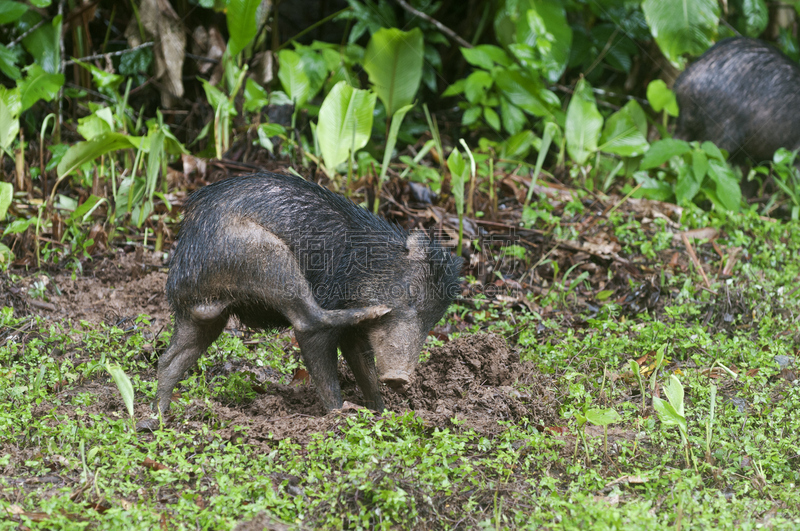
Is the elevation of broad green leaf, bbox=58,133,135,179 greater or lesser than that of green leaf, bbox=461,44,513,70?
lesser

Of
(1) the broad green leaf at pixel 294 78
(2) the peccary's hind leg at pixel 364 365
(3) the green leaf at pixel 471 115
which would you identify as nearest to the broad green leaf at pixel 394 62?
(1) the broad green leaf at pixel 294 78

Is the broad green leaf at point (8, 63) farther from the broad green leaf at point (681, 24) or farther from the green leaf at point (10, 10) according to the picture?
the broad green leaf at point (681, 24)

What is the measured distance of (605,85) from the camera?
8898mm

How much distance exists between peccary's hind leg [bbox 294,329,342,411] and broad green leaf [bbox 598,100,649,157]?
4.07 metres

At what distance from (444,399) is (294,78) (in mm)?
3711

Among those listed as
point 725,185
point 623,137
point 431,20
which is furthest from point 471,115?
point 725,185

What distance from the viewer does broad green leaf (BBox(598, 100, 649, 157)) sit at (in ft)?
21.1

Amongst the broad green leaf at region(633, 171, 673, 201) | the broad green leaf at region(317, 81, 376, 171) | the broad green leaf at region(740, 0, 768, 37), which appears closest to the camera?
the broad green leaf at region(317, 81, 376, 171)

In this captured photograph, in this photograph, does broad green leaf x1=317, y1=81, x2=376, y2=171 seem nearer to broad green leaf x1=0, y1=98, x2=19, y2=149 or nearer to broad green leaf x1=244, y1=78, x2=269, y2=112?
broad green leaf x1=244, y1=78, x2=269, y2=112

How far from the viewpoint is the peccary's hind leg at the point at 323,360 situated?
3143 mm

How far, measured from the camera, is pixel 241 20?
568 cm

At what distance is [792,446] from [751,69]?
17.0 feet

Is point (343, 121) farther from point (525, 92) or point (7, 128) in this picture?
point (525, 92)

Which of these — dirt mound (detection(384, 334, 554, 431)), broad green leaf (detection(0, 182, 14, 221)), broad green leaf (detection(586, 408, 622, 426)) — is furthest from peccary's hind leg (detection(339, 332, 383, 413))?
broad green leaf (detection(0, 182, 14, 221))
